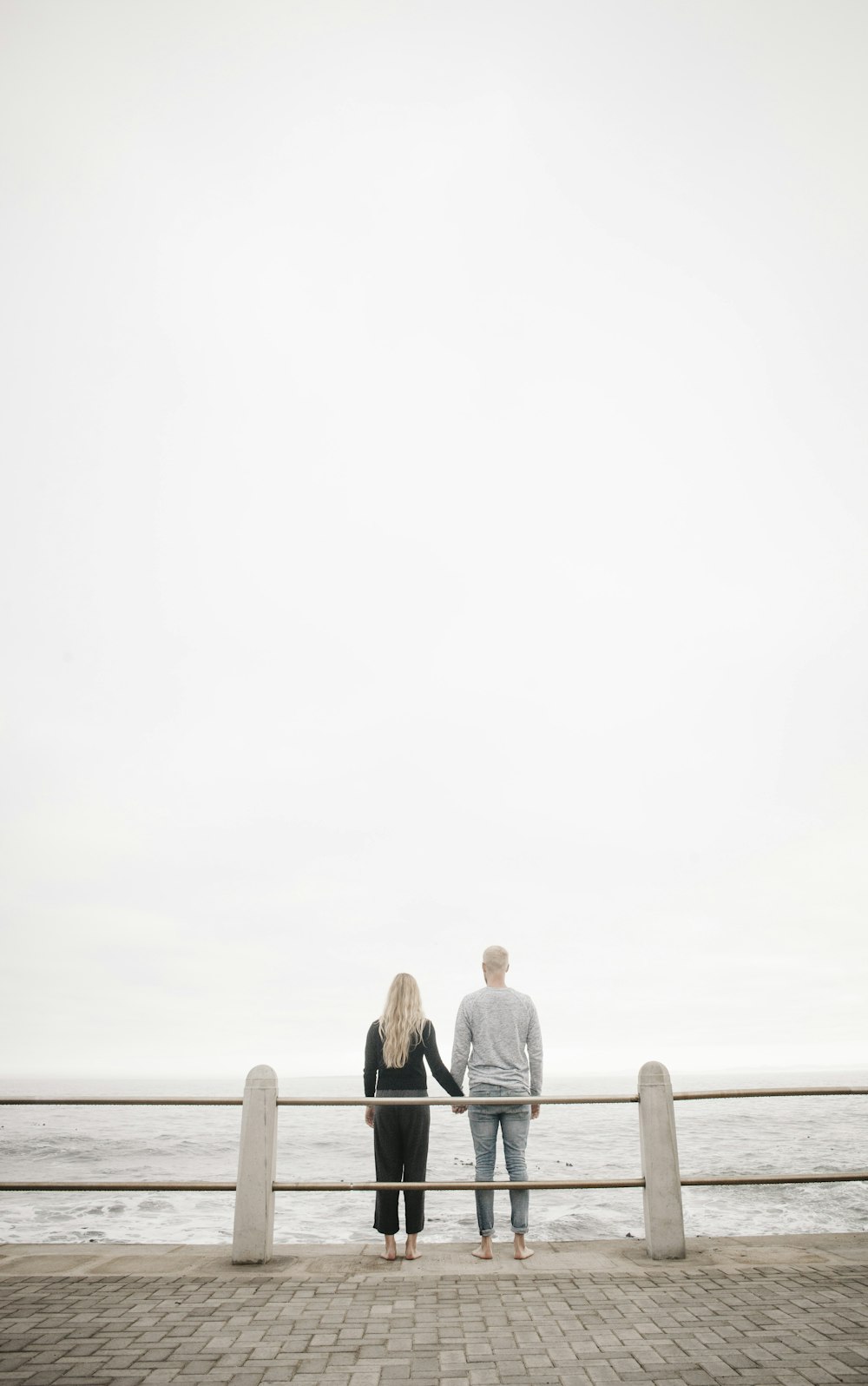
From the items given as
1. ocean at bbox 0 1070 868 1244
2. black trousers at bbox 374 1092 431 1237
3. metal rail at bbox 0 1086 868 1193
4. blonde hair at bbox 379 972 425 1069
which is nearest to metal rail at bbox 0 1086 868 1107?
metal rail at bbox 0 1086 868 1193

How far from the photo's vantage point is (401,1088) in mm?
6785

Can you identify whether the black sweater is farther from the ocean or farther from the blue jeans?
the ocean

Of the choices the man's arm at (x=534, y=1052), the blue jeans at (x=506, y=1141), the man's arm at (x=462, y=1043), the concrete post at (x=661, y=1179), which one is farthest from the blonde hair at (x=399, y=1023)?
the concrete post at (x=661, y=1179)

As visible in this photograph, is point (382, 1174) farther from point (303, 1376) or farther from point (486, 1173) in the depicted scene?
point (303, 1376)

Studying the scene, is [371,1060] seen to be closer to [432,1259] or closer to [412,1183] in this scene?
[412,1183]

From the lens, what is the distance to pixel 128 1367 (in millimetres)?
4141

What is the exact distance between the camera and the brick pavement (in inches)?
161

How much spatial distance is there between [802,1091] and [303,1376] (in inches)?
185

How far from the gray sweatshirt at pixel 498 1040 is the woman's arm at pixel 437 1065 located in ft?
0.21

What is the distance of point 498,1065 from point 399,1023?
2.89ft

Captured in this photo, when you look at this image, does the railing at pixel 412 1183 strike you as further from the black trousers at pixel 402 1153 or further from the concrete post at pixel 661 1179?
the black trousers at pixel 402 1153

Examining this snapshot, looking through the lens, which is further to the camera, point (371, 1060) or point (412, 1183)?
point (371, 1060)

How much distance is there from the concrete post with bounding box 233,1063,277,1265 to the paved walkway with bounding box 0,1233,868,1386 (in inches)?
7.2

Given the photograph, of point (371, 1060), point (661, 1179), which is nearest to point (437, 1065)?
point (371, 1060)
